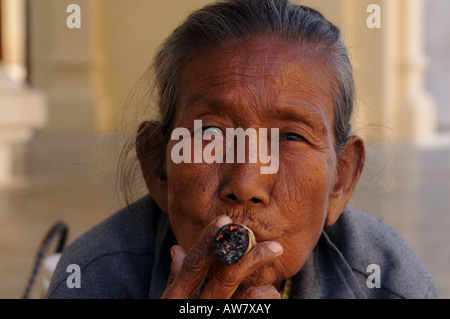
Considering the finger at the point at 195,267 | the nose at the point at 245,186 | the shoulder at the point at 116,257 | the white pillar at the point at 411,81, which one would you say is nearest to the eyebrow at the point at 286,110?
the nose at the point at 245,186

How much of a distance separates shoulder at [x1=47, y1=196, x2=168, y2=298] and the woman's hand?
43 cm

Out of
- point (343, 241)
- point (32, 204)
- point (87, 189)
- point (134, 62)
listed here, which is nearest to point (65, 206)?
point (32, 204)

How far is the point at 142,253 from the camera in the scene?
149cm

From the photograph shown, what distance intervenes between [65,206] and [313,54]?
11.0ft

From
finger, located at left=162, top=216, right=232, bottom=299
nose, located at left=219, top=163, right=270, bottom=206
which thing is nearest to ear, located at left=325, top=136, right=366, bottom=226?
nose, located at left=219, top=163, right=270, bottom=206

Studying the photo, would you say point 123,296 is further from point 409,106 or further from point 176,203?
point 409,106

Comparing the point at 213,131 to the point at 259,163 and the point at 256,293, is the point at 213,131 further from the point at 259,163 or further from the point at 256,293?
the point at 256,293

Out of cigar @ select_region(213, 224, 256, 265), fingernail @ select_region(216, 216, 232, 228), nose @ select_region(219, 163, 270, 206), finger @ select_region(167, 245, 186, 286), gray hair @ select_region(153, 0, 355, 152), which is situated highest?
gray hair @ select_region(153, 0, 355, 152)

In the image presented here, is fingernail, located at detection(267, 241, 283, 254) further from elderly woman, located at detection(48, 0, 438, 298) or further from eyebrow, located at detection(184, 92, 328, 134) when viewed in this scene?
eyebrow, located at detection(184, 92, 328, 134)

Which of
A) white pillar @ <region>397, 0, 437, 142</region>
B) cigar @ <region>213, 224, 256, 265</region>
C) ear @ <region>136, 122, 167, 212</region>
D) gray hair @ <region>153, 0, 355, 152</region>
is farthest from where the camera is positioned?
white pillar @ <region>397, 0, 437, 142</region>

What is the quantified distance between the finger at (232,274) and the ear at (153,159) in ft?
1.17

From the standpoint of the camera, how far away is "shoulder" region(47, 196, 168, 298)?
1.44 m

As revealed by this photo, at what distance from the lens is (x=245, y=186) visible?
109 cm

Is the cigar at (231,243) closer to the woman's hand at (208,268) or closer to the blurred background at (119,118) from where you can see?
the woman's hand at (208,268)
